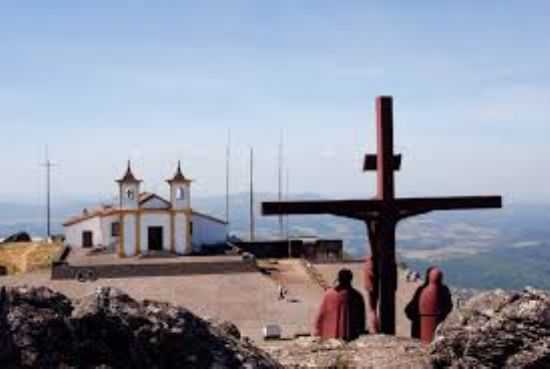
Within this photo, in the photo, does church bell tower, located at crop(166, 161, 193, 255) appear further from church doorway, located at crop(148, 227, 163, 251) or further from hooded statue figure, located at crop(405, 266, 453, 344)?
hooded statue figure, located at crop(405, 266, 453, 344)

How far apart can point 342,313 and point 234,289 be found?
21378 mm

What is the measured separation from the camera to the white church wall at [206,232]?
46406 millimetres

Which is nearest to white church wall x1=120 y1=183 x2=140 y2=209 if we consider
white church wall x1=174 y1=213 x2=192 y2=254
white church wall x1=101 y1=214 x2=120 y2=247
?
white church wall x1=174 y1=213 x2=192 y2=254

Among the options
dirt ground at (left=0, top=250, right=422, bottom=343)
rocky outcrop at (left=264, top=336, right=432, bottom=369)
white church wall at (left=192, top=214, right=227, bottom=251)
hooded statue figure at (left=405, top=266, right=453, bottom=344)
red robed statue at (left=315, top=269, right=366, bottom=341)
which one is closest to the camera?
rocky outcrop at (left=264, top=336, right=432, bottom=369)

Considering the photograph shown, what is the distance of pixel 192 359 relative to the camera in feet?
17.9

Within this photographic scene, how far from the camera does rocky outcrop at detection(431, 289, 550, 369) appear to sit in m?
6.16

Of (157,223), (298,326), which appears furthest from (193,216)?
(298,326)

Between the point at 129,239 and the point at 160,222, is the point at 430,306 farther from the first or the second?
the point at 160,222

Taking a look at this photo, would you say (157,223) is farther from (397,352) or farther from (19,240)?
(397,352)

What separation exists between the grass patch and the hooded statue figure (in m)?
30.7

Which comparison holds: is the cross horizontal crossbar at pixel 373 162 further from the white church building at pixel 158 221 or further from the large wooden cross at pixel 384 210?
the white church building at pixel 158 221

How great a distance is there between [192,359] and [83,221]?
144 ft

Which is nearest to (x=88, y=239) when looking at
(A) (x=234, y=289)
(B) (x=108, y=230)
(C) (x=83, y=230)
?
(C) (x=83, y=230)

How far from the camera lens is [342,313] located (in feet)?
33.8
